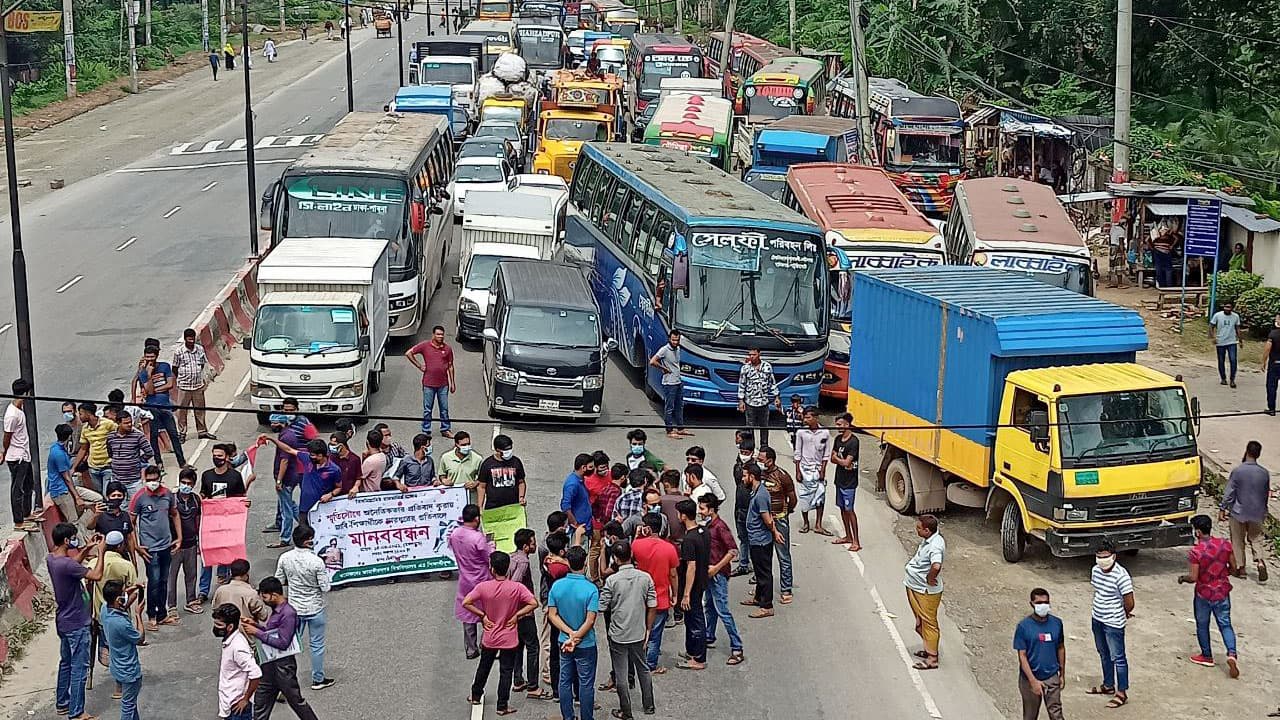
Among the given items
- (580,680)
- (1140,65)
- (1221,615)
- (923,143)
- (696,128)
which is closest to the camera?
(580,680)

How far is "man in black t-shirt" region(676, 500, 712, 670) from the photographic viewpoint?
1400cm

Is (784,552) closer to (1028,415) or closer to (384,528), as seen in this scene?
(1028,415)

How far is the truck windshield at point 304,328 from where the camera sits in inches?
888

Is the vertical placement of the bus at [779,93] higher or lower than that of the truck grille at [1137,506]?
higher

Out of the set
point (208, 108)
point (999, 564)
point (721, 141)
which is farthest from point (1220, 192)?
point (208, 108)

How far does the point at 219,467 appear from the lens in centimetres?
1606

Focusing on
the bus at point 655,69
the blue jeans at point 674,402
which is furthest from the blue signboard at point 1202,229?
the bus at point 655,69

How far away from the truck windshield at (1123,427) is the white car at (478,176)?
21.8 m

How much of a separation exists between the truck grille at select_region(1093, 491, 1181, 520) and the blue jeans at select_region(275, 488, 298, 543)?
8812mm

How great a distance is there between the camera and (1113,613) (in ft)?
46.2

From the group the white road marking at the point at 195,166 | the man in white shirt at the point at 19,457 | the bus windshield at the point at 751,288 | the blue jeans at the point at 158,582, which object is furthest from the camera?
the white road marking at the point at 195,166

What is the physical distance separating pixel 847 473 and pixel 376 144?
1552 centimetres

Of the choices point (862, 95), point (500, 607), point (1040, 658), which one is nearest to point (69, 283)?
point (862, 95)

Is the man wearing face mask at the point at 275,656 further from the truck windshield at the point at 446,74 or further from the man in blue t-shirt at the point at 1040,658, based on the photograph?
the truck windshield at the point at 446,74
